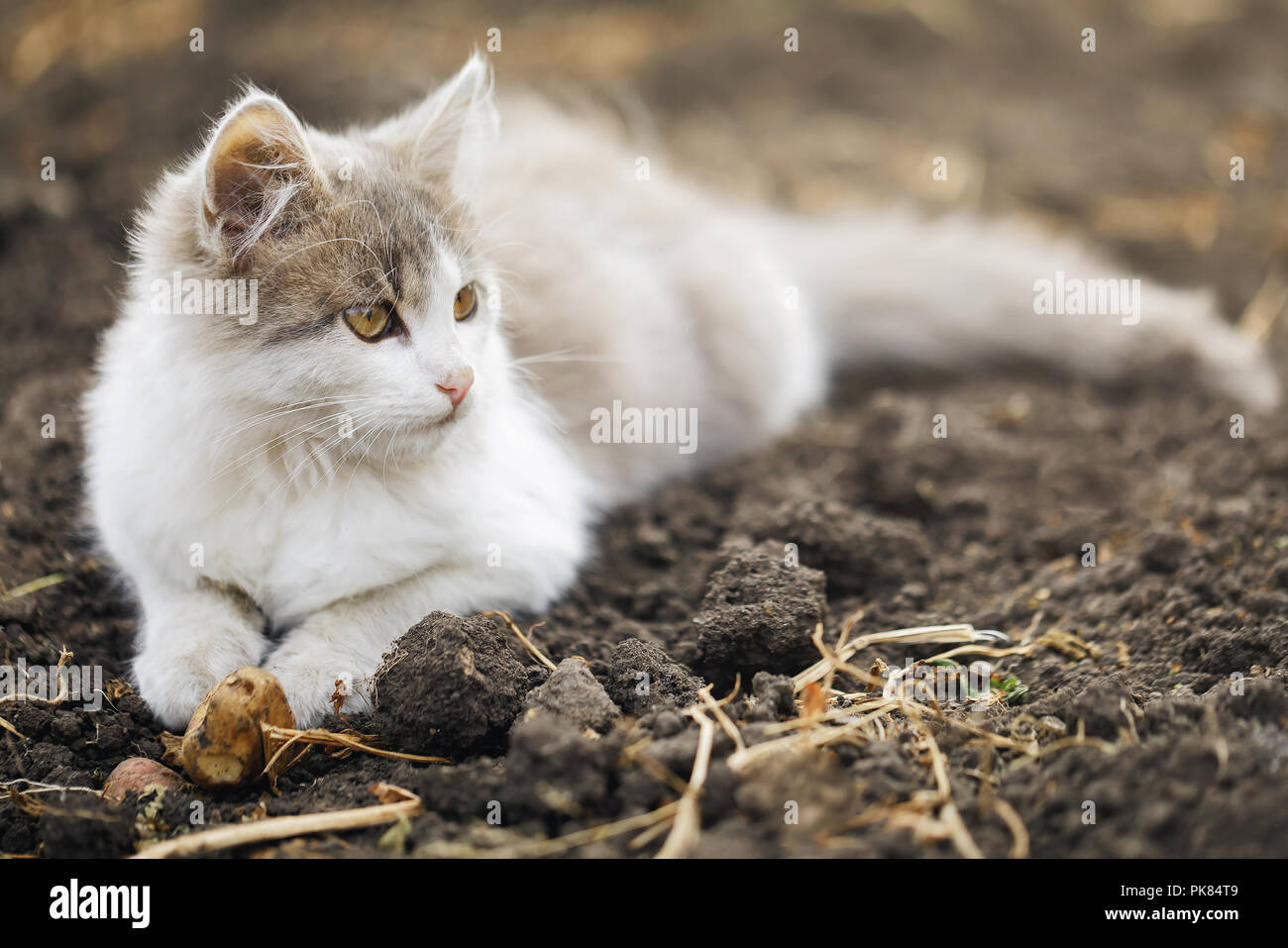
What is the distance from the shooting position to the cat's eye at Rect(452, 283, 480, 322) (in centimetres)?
251

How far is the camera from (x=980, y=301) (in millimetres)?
4504

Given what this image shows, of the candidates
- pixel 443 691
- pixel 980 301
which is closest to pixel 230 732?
pixel 443 691

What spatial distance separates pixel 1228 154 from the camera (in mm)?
6156

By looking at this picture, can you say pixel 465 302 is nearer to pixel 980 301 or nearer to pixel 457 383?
pixel 457 383

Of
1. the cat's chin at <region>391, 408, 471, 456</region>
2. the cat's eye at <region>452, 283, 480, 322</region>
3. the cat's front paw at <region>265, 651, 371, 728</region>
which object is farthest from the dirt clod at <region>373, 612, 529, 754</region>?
the cat's eye at <region>452, 283, 480, 322</region>

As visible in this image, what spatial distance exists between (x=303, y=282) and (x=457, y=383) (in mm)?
416

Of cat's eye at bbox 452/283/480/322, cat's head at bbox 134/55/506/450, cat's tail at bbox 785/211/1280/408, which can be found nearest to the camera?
cat's head at bbox 134/55/506/450

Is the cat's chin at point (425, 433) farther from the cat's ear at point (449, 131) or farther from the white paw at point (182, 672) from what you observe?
the cat's ear at point (449, 131)

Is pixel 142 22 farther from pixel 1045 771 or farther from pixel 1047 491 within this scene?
pixel 1045 771

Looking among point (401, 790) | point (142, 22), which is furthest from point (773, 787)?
point (142, 22)

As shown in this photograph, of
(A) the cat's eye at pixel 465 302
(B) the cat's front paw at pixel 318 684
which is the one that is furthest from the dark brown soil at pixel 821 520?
(A) the cat's eye at pixel 465 302

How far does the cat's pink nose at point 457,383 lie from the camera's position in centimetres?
225

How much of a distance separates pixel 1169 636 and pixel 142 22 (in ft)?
22.5

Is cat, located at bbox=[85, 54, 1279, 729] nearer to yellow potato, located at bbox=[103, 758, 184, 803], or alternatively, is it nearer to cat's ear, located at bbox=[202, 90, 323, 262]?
cat's ear, located at bbox=[202, 90, 323, 262]
